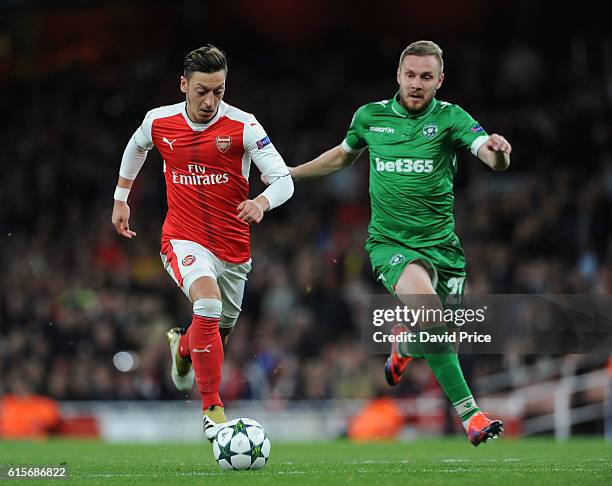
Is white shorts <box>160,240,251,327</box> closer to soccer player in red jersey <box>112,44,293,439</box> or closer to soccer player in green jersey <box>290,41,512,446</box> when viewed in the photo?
soccer player in red jersey <box>112,44,293,439</box>

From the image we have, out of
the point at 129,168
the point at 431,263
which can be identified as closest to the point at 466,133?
the point at 431,263

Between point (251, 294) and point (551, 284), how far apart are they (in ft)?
13.7

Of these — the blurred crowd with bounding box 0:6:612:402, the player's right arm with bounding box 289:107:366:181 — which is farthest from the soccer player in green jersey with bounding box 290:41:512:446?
the blurred crowd with bounding box 0:6:612:402

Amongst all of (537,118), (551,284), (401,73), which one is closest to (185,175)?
(401,73)

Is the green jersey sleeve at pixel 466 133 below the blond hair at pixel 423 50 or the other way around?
below

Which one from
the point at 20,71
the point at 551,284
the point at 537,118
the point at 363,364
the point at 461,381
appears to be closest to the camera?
the point at 461,381

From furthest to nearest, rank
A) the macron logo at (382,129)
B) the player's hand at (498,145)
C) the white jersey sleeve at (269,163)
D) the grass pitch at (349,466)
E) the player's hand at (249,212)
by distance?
the macron logo at (382,129) → the white jersey sleeve at (269,163) → the player's hand at (249,212) → the player's hand at (498,145) → the grass pitch at (349,466)

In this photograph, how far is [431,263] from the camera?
8047mm

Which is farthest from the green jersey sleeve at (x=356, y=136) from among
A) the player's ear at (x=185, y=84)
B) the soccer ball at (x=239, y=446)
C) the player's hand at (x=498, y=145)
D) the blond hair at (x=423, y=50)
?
the soccer ball at (x=239, y=446)

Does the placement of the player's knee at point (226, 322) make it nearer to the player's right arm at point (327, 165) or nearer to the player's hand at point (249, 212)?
the player's right arm at point (327, 165)

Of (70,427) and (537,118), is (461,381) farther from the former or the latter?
(537,118)

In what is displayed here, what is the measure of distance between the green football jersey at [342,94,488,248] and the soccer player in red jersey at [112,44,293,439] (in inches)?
28.7

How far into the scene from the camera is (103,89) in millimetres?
20828

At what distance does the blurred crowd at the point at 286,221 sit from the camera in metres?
15.1
